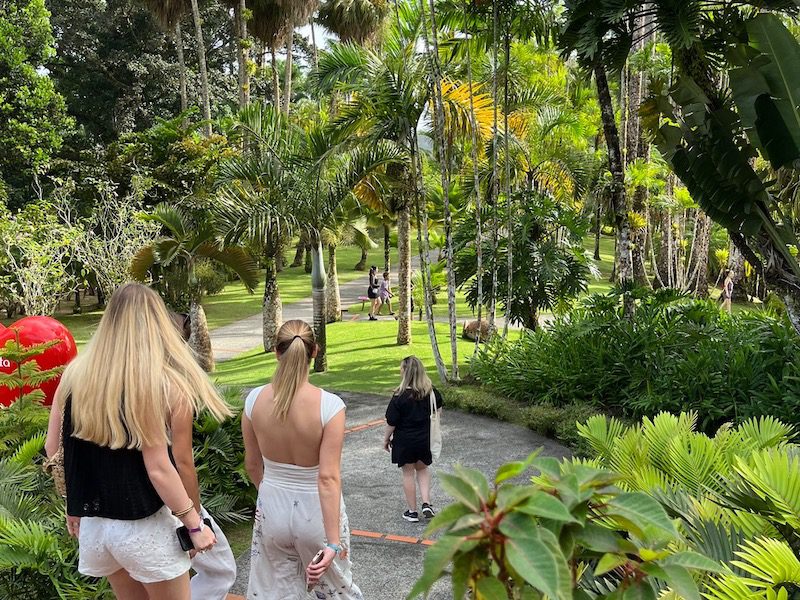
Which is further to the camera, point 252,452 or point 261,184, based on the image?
point 261,184

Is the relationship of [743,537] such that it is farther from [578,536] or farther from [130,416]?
[130,416]

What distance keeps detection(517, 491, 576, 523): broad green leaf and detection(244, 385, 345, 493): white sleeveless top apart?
221 cm

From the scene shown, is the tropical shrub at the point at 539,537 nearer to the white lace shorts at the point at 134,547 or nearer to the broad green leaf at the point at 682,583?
the broad green leaf at the point at 682,583

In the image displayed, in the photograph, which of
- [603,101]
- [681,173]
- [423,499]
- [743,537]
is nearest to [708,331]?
[681,173]

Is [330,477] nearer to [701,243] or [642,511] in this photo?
[642,511]

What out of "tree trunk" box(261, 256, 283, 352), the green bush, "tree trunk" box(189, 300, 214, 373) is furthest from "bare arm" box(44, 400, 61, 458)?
"tree trunk" box(261, 256, 283, 352)

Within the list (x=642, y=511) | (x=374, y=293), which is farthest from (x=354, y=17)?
(x=642, y=511)

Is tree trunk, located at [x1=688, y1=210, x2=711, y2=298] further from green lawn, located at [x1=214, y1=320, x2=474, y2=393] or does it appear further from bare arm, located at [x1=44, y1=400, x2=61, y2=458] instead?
bare arm, located at [x1=44, y1=400, x2=61, y2=458]

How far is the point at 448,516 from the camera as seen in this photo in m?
1.13

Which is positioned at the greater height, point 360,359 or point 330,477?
point 330,477

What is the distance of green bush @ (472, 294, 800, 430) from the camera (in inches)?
317

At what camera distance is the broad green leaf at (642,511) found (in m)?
1.22

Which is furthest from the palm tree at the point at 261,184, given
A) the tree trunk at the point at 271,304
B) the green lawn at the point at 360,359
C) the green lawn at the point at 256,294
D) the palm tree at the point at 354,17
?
the palm tree at the point at 354,17

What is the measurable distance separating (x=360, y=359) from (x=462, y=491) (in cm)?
1516
